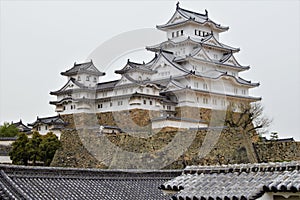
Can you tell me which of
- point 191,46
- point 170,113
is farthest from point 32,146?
point 191,46

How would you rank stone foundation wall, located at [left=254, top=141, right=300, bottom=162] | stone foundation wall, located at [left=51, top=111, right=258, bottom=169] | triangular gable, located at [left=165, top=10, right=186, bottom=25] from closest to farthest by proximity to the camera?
stone foundation wall, located at [left=254, top=141, right=300, bottom=162] → stone foundation wall, located at [left=51, top=111, right=258, bottom=169] → triangular gable, located at [left=165, top=10, right=186, bottom=25]

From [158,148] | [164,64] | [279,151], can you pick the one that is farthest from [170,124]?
[279,151]

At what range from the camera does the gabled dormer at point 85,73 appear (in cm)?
3228

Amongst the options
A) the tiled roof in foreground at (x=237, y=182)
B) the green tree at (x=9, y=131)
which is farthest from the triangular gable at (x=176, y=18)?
the tiled roof in foreground at (x=237, y=182)

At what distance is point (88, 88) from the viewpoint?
3161 centimetres

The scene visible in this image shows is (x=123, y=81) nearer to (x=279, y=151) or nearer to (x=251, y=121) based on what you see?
(x=251, y=121)

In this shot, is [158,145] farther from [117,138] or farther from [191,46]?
[191,46]

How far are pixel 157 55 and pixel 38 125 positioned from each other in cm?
973

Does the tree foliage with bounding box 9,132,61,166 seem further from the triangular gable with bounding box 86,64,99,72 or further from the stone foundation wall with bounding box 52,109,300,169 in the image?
the triangular gable with bounding box 86,64,99,72

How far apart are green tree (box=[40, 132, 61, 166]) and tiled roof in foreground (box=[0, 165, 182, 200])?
14572 millimetres

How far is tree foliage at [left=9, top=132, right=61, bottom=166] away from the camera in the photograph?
23531 mm

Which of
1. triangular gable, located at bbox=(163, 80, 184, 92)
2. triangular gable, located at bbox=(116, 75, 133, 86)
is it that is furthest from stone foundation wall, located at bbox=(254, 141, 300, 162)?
triangular gable, located at bbox=(116, 75, 133, 86)

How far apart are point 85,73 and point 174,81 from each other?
684 cm

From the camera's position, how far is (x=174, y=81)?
29.8 meters
